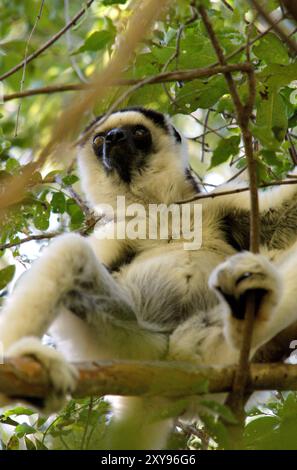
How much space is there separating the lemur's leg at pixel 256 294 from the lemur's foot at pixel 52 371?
3.60ft

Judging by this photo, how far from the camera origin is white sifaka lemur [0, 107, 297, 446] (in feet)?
14.2

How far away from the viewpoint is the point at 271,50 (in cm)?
537

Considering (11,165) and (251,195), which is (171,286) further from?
(251,195)

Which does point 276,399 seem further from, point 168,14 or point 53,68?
point 53,68

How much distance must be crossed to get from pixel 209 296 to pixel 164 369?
1.36 meters

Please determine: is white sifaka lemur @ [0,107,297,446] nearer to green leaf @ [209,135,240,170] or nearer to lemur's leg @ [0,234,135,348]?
lemur's leg @ [0,234,135,348]

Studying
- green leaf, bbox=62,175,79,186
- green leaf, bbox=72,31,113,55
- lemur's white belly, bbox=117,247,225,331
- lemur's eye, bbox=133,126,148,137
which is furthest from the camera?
lemur's eye, bbox=133,126,148,137

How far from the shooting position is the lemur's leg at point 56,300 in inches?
155

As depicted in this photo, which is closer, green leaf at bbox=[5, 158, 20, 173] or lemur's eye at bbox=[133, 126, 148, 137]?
green leaf at bbox=[5, 158, 20, 173]

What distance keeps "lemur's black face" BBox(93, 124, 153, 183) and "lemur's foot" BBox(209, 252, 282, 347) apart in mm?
2461

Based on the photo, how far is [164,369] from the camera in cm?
421

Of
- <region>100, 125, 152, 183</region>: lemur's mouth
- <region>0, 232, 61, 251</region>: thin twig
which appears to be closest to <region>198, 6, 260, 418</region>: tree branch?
<region>0, 232, 61, 251</region>: thin twig

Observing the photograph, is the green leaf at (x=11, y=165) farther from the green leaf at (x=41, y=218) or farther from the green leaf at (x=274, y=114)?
the green leaf at (x=274, y=114)

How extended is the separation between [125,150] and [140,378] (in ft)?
10.2
